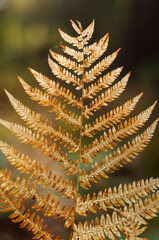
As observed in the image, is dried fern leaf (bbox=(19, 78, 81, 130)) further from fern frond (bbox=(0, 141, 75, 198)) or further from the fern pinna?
fern frond (bbox=(0, 141, 75, 198))

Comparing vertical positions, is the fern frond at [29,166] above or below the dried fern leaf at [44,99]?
below

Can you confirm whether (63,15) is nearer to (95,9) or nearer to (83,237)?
(95,9)

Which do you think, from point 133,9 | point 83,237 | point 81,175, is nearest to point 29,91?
point 81,175

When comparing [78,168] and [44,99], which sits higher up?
[44,99]

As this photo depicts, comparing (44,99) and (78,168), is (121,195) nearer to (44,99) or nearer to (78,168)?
(78,168)

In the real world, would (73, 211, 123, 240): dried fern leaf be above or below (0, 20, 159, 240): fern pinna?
below

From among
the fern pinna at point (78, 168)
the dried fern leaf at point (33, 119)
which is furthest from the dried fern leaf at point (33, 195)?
the dried fern leaf at point (33, 119)

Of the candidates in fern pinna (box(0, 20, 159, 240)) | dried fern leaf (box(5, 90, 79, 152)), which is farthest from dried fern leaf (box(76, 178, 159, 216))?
dried fern leaf (box(5, 90, 79, 152))

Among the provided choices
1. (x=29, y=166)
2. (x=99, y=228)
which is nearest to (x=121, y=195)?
(x=99, y=228)

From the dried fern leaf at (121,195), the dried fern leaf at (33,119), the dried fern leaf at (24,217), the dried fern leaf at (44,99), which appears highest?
the dried fern leaf at (44,99)

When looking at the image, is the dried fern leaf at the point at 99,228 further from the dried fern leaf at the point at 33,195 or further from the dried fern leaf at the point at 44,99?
the dried fern leaf at the point at 44,99

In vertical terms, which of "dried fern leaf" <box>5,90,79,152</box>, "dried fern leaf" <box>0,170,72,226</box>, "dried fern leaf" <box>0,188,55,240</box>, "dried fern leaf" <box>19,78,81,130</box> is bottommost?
"dried fern leaf" <box>0,188,55,240</box>
